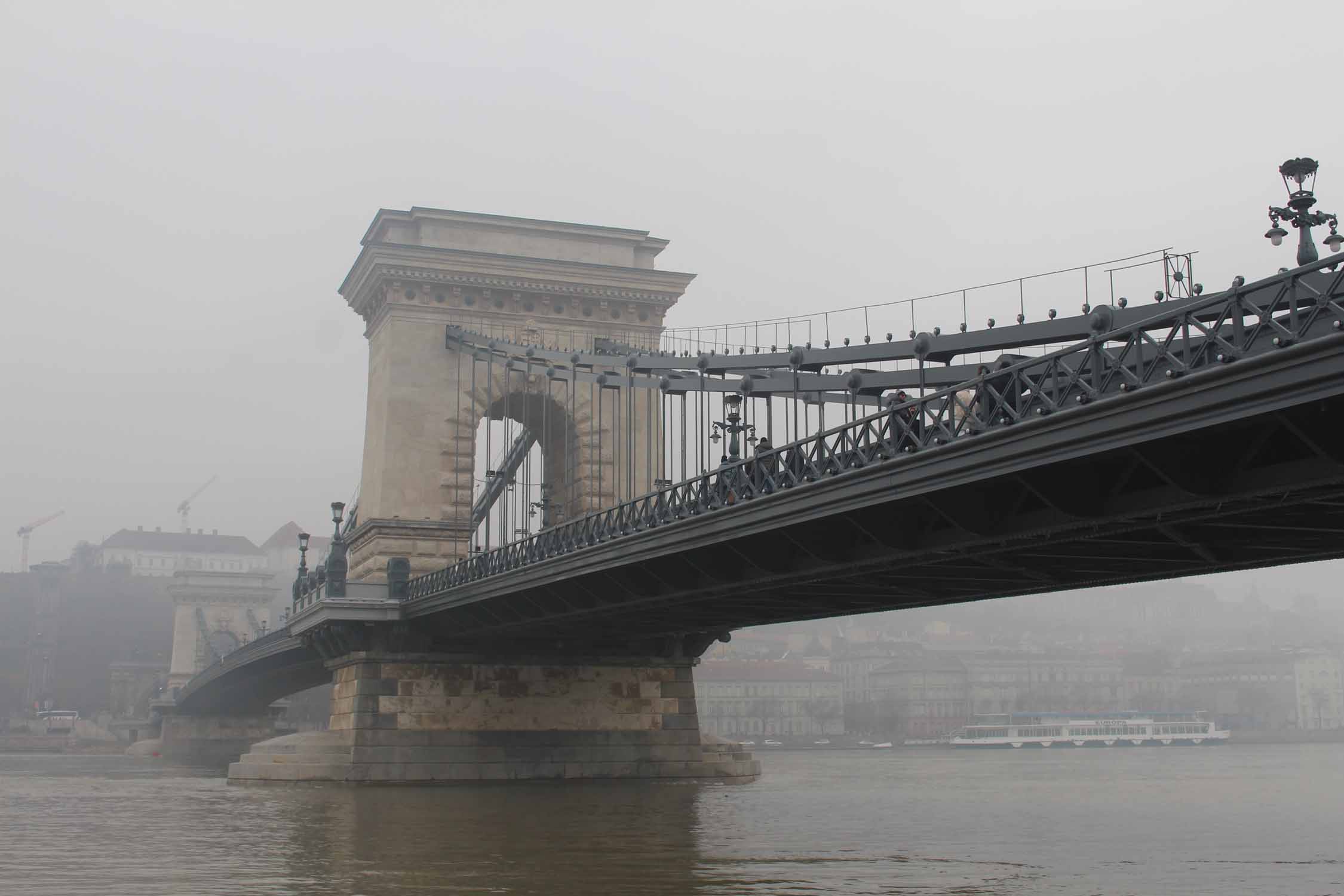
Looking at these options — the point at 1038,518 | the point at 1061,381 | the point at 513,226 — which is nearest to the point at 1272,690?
the point at 513,226

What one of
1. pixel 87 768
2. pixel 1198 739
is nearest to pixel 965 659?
pixel 1198 739

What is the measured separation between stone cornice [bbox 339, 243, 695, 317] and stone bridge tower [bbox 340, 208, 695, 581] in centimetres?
5

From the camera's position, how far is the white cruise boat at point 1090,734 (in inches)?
5330

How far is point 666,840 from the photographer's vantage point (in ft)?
88.7

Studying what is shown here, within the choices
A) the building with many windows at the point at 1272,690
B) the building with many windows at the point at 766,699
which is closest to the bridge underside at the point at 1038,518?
the building with many windows at the point at 766,699

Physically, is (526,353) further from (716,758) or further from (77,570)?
(77,570)

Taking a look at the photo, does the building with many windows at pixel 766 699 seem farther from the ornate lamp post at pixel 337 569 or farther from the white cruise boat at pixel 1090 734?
the ornate lamp post at pixel 337 569

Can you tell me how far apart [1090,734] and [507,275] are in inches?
3918

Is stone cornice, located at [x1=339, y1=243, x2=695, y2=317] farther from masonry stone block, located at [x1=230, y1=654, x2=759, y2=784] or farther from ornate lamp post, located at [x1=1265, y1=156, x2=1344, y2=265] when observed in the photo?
ornate lamp post, located at [x1=1265, y1=156, x2=1344, y2=265]

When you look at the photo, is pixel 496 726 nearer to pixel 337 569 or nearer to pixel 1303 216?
pixel 337 569

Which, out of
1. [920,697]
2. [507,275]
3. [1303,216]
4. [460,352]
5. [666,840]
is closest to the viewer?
[1303,216]

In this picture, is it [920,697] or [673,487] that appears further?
[920,697]

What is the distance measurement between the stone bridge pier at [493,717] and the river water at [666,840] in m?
1.56

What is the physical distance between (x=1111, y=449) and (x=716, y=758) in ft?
107
